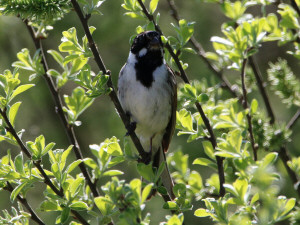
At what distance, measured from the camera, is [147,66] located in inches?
118

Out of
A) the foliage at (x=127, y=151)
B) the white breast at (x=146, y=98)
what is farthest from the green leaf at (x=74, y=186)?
the white breast at (x=146, y=98)

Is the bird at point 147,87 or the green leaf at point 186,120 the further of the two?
the bird at point 147,87

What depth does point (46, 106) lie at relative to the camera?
172 inches

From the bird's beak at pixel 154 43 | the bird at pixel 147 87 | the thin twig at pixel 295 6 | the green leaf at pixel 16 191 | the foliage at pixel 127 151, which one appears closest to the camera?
the foliage at pixel 127 151

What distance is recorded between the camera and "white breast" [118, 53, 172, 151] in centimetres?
297

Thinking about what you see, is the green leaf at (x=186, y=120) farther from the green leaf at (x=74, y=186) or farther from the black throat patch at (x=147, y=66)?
the black throat patch at (x=147, y=66)

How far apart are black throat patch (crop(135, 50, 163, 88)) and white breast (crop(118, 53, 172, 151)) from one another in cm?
2

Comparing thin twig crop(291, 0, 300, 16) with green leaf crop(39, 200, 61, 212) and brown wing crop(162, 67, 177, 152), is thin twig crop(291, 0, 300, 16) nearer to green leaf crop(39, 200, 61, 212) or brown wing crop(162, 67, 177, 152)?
brown wing crop(162, 67, 177, 152)

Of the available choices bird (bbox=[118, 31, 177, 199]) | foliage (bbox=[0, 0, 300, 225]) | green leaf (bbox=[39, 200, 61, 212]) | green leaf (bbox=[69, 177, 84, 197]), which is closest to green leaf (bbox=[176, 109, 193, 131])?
foliage (bbox=[0, 0, 300, 225])

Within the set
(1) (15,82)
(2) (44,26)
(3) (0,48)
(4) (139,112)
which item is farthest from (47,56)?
(1) (15,82)

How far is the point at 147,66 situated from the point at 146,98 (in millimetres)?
203

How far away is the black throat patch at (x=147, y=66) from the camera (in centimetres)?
297

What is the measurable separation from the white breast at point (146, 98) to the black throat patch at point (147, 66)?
0.08ft

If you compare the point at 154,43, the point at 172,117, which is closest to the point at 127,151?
the point at 154,43
